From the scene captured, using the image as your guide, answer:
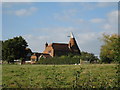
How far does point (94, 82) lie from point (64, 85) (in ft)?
3.49

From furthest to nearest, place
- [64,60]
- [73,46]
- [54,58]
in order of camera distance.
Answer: [73,46], [54,58], [64,60]

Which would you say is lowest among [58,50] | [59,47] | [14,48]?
[58,50]

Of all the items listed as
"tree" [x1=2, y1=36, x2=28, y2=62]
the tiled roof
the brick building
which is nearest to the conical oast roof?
the brick building

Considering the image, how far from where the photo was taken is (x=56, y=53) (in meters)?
80.6

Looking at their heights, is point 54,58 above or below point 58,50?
below

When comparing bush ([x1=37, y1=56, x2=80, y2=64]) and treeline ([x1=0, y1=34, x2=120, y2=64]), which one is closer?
bush ([x1=37, y1=56, x2=80, y2=64])

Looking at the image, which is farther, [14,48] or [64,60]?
[14,48]

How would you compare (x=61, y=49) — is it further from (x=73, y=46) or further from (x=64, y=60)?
(x=64, y=60)

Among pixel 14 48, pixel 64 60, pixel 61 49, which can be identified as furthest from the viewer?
pixel 61 49

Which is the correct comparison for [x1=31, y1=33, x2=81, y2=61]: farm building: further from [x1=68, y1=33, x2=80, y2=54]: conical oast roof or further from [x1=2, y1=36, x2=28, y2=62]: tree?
[x1=2, y1=36, x2=28, y2=62]: tree

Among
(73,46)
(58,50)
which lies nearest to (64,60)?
(58,50)

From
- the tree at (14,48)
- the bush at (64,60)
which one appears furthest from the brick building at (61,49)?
the bush at (64,60)

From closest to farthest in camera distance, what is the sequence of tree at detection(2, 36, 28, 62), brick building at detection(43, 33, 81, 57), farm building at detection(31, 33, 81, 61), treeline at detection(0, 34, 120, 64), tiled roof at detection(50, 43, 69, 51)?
treeline at detection(0, 34, 120, 64) < tree at detection(2, 36, 28, 62) < farm building at detection(31, 33, 81, 61) < brick building at detection(43, 33, 81, 57) < tiled roof at detection(50, 43, 69, 51)

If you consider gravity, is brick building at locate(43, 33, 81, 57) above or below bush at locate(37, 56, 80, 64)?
above
